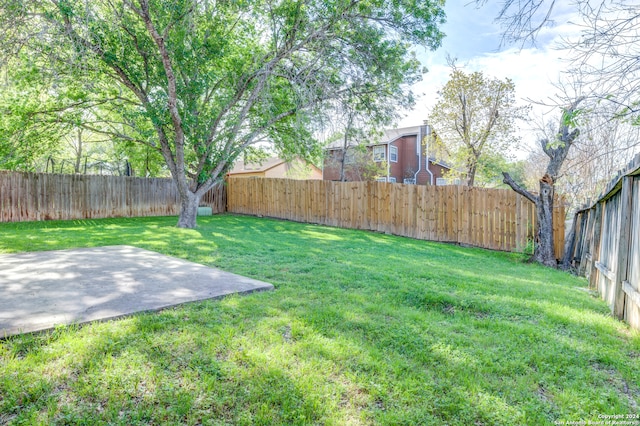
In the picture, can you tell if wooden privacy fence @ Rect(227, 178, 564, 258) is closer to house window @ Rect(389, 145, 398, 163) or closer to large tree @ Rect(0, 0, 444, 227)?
large tree @ Rect(0, 0, 444, 227)

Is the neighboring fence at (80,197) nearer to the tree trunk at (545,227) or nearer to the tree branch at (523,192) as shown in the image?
the tree branch at (523,192)

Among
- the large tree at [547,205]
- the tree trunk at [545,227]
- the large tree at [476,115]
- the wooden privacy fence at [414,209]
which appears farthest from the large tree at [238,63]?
the large tree at [476,115]

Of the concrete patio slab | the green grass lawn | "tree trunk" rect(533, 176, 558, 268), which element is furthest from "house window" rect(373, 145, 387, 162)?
the green grass lawn

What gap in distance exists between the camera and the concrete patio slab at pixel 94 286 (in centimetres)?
264

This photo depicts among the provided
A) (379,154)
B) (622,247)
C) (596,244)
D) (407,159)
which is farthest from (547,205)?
(407,159)

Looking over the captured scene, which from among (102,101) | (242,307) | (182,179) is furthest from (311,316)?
(102,101)

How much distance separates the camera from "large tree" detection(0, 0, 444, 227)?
8141 millimetres

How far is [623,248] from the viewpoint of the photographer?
3342mm

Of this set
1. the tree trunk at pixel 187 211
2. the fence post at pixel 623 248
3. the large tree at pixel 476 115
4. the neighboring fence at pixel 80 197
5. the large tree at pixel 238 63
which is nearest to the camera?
the fence post at pixel 623 248

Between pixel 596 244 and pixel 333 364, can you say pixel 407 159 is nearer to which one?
pixel 596 244

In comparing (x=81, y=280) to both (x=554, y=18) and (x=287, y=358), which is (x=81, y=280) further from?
(x=554, y=18)

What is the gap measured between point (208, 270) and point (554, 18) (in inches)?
166

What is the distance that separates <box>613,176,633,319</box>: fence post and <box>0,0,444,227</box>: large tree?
6366 millimetres

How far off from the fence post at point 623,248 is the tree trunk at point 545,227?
4.46 m
